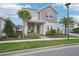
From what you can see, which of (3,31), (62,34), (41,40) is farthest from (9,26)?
(62,34)

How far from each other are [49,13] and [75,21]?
2.09ft

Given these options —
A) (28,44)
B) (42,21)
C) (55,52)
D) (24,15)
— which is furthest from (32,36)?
(55,52)

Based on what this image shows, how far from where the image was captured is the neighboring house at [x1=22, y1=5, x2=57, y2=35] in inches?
277

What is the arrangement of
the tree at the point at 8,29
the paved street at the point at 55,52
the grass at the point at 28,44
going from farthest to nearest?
the tree at the point at 8,29
the grass at the point at 28,44
the paved street at the point at 55,52

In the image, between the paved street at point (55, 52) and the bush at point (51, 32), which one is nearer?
the paved street at point (55, 52)

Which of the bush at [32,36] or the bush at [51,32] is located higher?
the bush at [51,32]

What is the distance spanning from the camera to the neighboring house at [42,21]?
7.05 meters

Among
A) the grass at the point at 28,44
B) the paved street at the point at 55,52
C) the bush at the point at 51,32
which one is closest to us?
the paved street at the point at 55,52

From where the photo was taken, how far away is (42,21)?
713 centimetres

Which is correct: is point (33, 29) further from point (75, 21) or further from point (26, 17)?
point (75, 21)

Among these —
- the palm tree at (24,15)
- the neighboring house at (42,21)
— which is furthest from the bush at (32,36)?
the palm tree at (24,15)

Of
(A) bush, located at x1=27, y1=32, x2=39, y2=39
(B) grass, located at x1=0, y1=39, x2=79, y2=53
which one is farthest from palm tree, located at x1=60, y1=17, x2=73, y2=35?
(A) bush, located at x1=27, y1=32, x2=39, y2=39

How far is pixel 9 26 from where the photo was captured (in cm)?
701

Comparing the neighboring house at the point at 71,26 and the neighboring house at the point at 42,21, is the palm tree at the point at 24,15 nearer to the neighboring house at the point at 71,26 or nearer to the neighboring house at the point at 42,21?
the neighboring house at the point at 42,21
